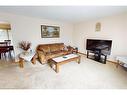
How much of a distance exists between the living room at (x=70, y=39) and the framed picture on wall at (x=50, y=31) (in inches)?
7.0

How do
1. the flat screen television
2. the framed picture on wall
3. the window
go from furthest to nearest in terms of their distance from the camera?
the window < the framed picture on wall < the flat screen television

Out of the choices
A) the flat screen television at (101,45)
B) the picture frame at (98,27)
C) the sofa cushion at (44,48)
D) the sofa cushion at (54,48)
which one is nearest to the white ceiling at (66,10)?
the picture frame at (98,27)

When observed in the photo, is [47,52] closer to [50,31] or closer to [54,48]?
[54,48]

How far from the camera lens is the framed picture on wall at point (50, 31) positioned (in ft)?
14.4

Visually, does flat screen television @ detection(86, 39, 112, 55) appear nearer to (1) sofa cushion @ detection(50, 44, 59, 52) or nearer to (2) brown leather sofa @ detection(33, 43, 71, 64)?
(2) brown leather sofa @ detection(33, 43, 71, 64)

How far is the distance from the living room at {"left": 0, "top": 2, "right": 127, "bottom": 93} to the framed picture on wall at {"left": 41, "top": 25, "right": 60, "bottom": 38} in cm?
18

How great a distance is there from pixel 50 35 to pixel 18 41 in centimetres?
168

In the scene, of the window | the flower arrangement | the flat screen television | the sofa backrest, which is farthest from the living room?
the window

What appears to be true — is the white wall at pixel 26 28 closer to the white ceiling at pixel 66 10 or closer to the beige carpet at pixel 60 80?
the white ceiling at pixel 66 10

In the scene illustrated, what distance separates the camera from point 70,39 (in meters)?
5.85

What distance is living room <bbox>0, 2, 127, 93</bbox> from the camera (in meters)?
2.23

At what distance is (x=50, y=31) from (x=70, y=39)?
5.82 ft

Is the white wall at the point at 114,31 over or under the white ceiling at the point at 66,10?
under

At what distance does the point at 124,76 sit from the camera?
253cm
